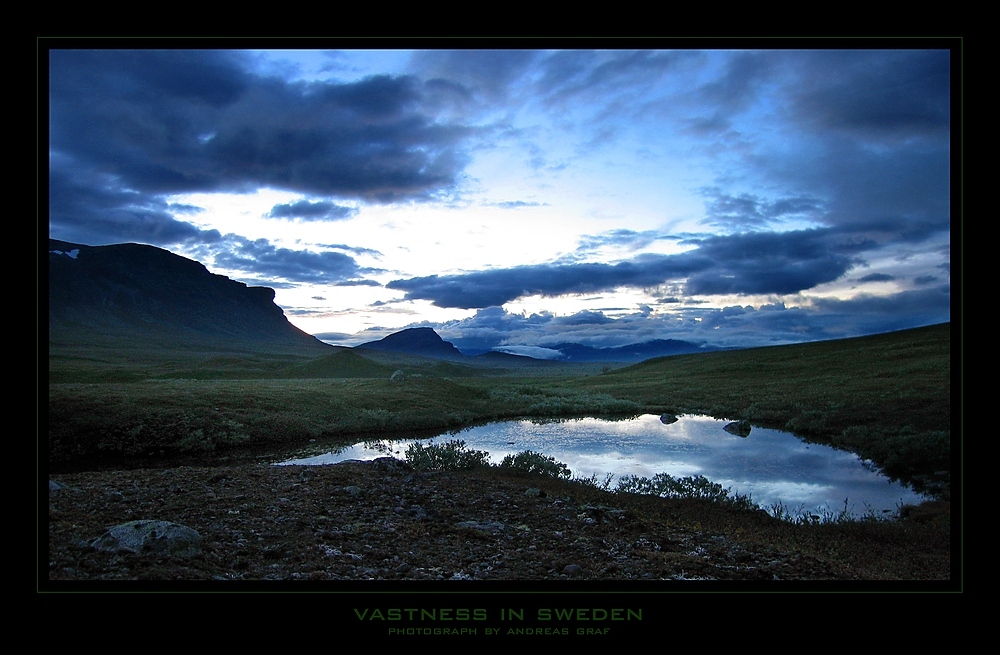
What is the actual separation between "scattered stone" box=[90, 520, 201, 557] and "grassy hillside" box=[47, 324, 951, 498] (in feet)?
39.2

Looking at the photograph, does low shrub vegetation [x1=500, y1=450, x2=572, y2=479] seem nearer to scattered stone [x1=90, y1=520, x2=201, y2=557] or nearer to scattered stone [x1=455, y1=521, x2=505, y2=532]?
scattered stone [x1=455, y1=521, x2=505, y2=532]

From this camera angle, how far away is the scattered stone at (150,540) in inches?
219

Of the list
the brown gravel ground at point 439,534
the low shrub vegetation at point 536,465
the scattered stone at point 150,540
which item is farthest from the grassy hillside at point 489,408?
the scattered stone at point 150,540

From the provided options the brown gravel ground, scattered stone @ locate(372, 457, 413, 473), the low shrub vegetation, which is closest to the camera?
the brown gravel ground

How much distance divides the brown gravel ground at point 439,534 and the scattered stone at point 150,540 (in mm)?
132

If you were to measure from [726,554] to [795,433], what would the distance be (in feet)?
71.5

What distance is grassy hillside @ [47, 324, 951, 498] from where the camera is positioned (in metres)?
18.3

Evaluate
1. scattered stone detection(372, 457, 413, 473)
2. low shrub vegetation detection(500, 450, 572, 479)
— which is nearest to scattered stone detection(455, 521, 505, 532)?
scattered stone detection(372, 457, 413, 473)

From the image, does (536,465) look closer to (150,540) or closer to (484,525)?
(484,525)

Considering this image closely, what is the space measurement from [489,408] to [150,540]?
30062 mm

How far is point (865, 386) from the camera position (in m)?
34.2

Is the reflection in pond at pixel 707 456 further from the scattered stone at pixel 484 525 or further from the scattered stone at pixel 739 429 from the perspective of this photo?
the scattered stone at pixel 484 525

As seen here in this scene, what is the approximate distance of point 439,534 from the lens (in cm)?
773
